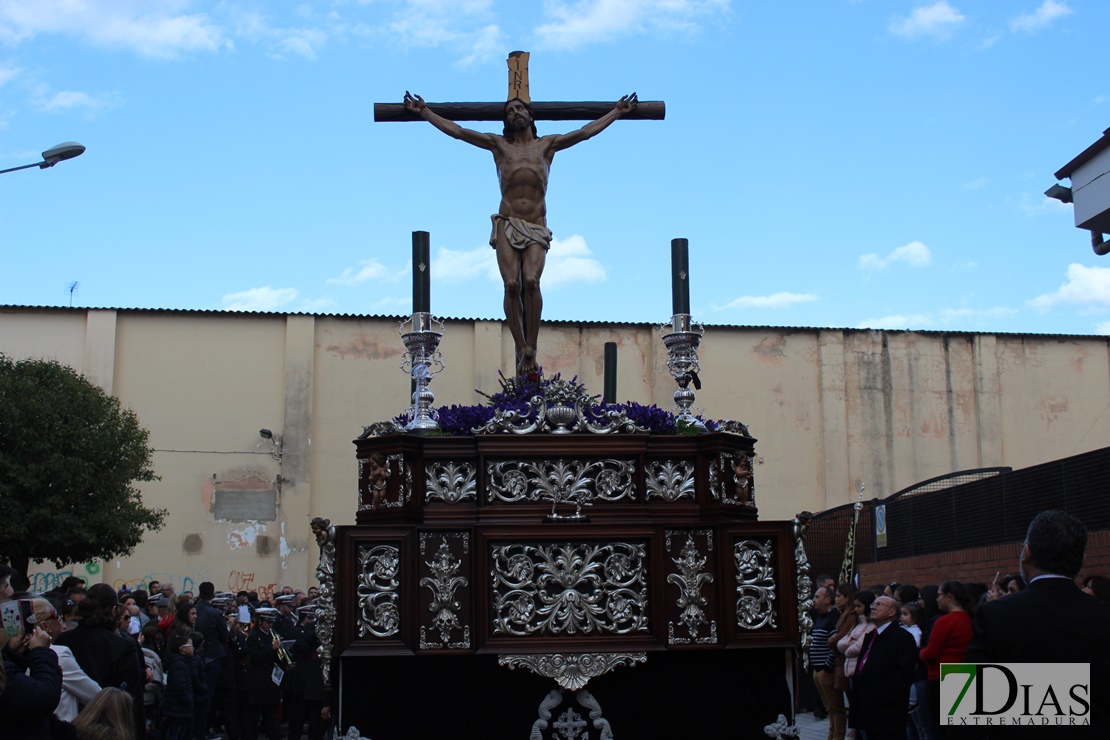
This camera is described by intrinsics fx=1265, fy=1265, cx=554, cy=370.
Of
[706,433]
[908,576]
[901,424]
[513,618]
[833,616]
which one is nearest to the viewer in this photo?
[513,618]

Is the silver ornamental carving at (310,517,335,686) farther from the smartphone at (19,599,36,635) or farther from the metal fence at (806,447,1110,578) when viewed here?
the metal fence at (806,447,1110,578)

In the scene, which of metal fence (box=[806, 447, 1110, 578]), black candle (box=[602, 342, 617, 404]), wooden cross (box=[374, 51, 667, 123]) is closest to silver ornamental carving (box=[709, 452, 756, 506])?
black candle (box=[602, 342, 617, 404])

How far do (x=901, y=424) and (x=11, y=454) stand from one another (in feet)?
76.7

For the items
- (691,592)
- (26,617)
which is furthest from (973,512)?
(26,617)

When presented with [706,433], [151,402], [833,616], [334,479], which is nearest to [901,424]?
[334,479]

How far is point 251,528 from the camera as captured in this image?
33250mm

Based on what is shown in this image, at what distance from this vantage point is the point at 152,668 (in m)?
10.2

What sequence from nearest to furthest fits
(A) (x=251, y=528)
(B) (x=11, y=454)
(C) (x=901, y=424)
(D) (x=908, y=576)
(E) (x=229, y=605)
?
(D) (x=908, y=576), (E) (x=229, y=605), (B) (x=11, y=454), (A) (x=251, y=528), (C) (x=901, y=424)

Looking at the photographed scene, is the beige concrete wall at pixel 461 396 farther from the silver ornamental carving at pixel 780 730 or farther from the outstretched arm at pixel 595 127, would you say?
the silver ornamental carving at pixel 780 730

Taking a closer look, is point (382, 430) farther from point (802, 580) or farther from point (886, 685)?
point (886, 685)

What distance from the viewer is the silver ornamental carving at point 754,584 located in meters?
6.89

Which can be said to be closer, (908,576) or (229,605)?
(908,576)

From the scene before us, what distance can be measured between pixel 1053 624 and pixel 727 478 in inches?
134

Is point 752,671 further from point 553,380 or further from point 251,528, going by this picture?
point 251,528
